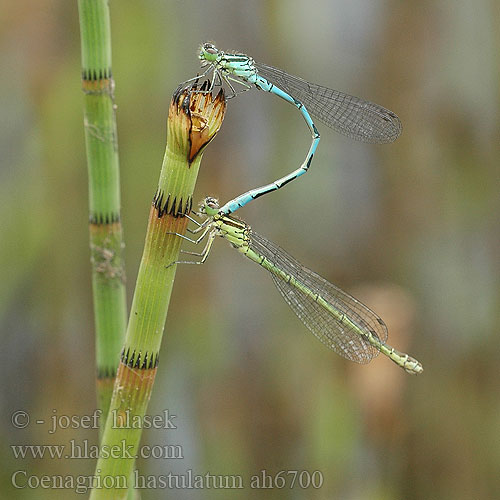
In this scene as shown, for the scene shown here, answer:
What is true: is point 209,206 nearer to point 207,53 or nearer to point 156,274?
point 207,53

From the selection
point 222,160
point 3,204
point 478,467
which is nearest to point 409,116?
point 222,160

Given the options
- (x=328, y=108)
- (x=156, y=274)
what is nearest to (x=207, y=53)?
(x=328, y=108)

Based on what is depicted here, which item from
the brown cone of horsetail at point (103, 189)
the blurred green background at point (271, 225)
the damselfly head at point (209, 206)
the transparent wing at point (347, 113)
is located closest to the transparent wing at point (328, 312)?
the damselfly head at point (209, 206)

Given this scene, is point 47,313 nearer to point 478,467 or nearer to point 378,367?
point 378,367

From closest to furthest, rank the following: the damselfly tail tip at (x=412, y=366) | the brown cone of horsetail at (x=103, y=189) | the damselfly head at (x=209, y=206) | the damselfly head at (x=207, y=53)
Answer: the brown cone of horsetail at (x=103, y=189) < the damselfly head at (x=209, y=206) < the damselfly head at (x=207, y=53) < the damselfly tail tip at (x=412, y=366)

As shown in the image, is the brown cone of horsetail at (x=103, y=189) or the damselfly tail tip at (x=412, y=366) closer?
the brown cone of horsetail at (x=103, y=189)

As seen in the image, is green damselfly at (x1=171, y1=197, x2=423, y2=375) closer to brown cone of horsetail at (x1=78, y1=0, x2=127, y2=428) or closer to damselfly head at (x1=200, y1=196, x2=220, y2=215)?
damselfly head at (x1=200, y1=196, x2=220, y2=215)

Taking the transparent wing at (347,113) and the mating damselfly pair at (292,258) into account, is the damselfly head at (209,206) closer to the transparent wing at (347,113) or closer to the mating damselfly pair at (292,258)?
the mating damselfly pair at (292,258)
